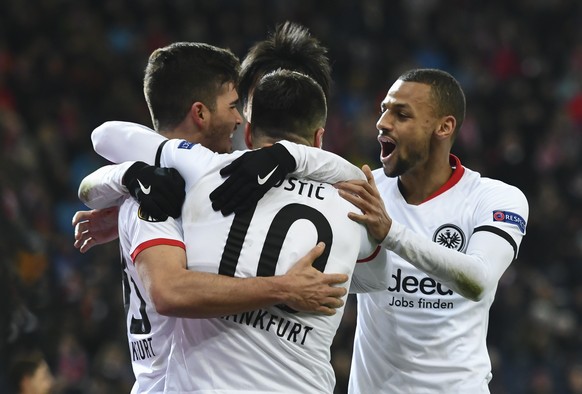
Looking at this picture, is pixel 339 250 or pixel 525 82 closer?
pixel 339 250

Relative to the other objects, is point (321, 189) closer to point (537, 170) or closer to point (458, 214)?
point (458, 214)

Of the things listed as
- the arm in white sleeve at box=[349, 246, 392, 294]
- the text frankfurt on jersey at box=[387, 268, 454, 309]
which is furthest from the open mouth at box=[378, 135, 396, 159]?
the arm in white sleeve at box=[349, 246, 392, 294]

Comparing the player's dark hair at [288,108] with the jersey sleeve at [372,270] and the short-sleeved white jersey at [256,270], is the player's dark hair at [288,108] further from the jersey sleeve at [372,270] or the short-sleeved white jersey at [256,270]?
the jersey sleeve at [372,270]

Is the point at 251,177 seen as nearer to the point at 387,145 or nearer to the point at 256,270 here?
the point at 256,270

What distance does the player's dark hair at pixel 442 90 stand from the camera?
15.7ft

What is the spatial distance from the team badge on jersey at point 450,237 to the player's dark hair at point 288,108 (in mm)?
1149

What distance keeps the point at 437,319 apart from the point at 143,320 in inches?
55.9

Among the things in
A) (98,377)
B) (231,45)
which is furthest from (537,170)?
(98,377)

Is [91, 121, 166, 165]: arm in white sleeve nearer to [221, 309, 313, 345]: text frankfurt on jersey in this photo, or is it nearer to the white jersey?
[221, 309, 313, 345]: text frankfurt on jersey

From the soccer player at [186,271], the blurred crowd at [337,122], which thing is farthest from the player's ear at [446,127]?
the blurred crowd at [337,122]

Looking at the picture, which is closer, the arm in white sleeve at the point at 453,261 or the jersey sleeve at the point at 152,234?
the jersey sleeve at the point at 152,234

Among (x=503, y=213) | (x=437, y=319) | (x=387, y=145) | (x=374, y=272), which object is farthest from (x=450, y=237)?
(x=374, y=272)

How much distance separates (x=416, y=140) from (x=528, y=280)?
23.1 ft

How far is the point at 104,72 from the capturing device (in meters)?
12.2
